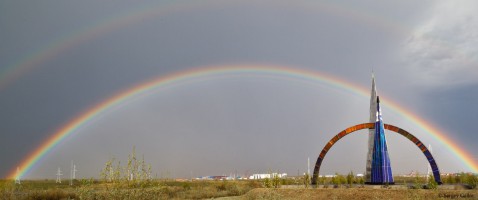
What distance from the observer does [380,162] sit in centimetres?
3928

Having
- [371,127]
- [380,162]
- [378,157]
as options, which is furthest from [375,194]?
[371,127]

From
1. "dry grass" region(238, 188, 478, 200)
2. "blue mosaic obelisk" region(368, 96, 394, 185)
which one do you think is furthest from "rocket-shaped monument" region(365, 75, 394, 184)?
"dry grass" region(238, 188, 478, 200)

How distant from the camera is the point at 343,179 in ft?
134

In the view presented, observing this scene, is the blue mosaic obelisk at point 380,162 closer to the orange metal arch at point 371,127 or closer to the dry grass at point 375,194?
the orange metal arch at point 371,127

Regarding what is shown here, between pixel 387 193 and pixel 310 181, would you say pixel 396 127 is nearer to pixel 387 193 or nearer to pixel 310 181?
pixel 310 181

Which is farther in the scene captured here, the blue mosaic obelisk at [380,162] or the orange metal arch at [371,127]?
the orange metal arch at [371,127]


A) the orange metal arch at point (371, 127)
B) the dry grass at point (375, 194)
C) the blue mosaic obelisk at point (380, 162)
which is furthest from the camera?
the orange metal arch at point (371, 127)

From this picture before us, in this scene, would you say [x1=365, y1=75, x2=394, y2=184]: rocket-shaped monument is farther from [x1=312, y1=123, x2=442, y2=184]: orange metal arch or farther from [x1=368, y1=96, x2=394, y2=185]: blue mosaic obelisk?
[x1=312, y1=123, x2=442, y2=184]: orange metal arch

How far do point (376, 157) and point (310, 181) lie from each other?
6.82 metres

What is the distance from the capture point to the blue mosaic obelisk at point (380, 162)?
39062 mm

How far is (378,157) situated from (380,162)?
505 millimetres

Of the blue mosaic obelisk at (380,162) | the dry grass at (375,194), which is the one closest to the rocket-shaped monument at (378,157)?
the blue mosaic obelisk at (380,162)

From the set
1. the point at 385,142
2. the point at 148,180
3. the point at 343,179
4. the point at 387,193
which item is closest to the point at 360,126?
the point at 385,142

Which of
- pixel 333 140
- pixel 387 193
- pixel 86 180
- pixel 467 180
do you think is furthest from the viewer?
pixel 333 140
